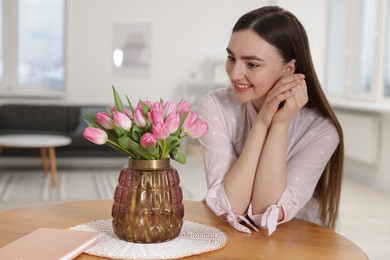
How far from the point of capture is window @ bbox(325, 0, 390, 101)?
18.8ft

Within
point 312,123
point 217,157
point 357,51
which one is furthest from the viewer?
point 357,51

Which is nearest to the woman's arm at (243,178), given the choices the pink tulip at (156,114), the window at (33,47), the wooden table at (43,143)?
the pink tulip at (156,114)

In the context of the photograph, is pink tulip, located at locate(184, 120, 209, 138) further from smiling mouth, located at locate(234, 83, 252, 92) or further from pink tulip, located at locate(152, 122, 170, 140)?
smiling mouth, located at locate(234, 83, 252, 92)

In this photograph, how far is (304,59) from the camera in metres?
1.74

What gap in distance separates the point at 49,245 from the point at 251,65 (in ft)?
2.62

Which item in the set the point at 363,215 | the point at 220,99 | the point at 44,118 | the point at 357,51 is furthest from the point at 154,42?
the point at 220,99

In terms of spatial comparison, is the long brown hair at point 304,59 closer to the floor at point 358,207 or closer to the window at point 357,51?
the floor at point 358,207

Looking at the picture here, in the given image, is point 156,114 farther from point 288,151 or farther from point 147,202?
point 288,151

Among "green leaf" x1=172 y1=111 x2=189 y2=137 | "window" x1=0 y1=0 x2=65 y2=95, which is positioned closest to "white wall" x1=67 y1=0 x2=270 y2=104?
"window" x1=0 y1=0 x2=65 y2=95

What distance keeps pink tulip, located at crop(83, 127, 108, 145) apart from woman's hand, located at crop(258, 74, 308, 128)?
22.1 inches

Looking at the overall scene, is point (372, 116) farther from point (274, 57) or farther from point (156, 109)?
point (156, 109)

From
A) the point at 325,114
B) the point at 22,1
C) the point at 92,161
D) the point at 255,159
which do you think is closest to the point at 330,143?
the point at 325,114

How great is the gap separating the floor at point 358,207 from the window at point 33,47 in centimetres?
121

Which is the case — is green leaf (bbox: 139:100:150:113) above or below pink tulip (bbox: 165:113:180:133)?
above
